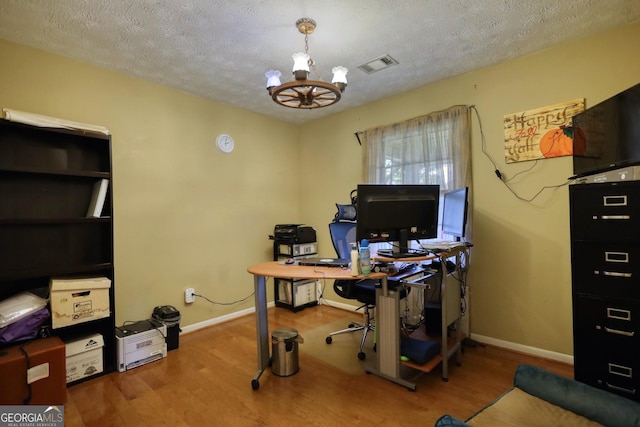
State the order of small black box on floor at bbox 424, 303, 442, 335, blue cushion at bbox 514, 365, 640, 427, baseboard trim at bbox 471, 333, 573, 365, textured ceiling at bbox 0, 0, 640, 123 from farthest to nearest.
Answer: small black box on floor at bbox 424, 303, 442, 335 < baseboard trim at bbox 471, 333, 573, 365 < textured ceiling at bbox 0, 0, 640, 123 < blue cushion at bbox 514, 365, 640, 427

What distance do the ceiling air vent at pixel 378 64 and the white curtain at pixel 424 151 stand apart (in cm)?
72

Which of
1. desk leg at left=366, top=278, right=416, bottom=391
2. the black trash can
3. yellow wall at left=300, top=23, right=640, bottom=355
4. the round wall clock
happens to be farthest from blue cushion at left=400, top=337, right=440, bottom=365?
the round wall clock

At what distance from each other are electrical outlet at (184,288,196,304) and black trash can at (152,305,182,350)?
29 cm

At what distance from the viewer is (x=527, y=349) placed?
269 cm

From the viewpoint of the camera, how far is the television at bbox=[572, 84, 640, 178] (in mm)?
1747

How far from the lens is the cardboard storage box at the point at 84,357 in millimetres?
2297

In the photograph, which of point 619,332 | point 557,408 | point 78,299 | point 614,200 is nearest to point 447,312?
point 557,408

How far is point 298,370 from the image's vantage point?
247cm

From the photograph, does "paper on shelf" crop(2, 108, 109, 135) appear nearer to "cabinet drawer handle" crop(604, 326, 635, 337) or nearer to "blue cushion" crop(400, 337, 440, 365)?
"blue cushion" crop(400, 337, 440, 365)

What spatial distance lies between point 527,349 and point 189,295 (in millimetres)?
3249

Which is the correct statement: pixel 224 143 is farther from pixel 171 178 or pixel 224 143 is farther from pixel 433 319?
pixel 433 319

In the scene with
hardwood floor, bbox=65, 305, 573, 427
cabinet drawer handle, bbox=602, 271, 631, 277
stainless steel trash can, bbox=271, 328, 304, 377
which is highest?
cabinet drawer handle, bbox=602, 271, 631, 277

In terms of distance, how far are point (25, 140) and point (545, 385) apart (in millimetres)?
3796

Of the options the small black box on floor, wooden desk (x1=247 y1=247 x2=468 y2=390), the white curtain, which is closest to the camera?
wooden desk (x1=247 y1=247 x2=468 y2=390)
